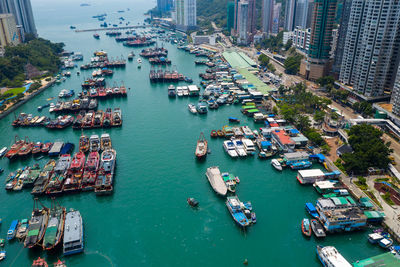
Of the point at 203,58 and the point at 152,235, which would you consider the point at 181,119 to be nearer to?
the point at 152,235

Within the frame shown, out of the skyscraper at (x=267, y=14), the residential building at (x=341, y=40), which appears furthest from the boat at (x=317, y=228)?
the skyscraper at (x=267, y=14)

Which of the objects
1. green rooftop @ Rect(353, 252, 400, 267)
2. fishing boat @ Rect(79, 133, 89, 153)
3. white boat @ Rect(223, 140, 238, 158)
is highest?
fishing boat @ Rect(79, 133, 89, 153)

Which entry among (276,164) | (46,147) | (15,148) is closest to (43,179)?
(46,147)

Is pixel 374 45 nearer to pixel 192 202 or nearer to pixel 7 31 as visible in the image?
pixel 192 202

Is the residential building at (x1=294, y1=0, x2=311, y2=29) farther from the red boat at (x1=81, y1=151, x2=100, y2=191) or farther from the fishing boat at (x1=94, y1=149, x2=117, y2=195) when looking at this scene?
the red boat at (x1=81, y1=151, x2=100, y2=191)

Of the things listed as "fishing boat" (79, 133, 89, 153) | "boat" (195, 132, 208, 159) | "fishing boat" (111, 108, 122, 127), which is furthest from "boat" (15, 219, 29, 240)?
"fishing boat" (111, 108, 122, 127)

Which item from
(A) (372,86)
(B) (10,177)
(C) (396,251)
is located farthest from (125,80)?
(C) (396,251)

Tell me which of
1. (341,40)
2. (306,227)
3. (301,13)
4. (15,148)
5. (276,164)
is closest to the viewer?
(306,227)
